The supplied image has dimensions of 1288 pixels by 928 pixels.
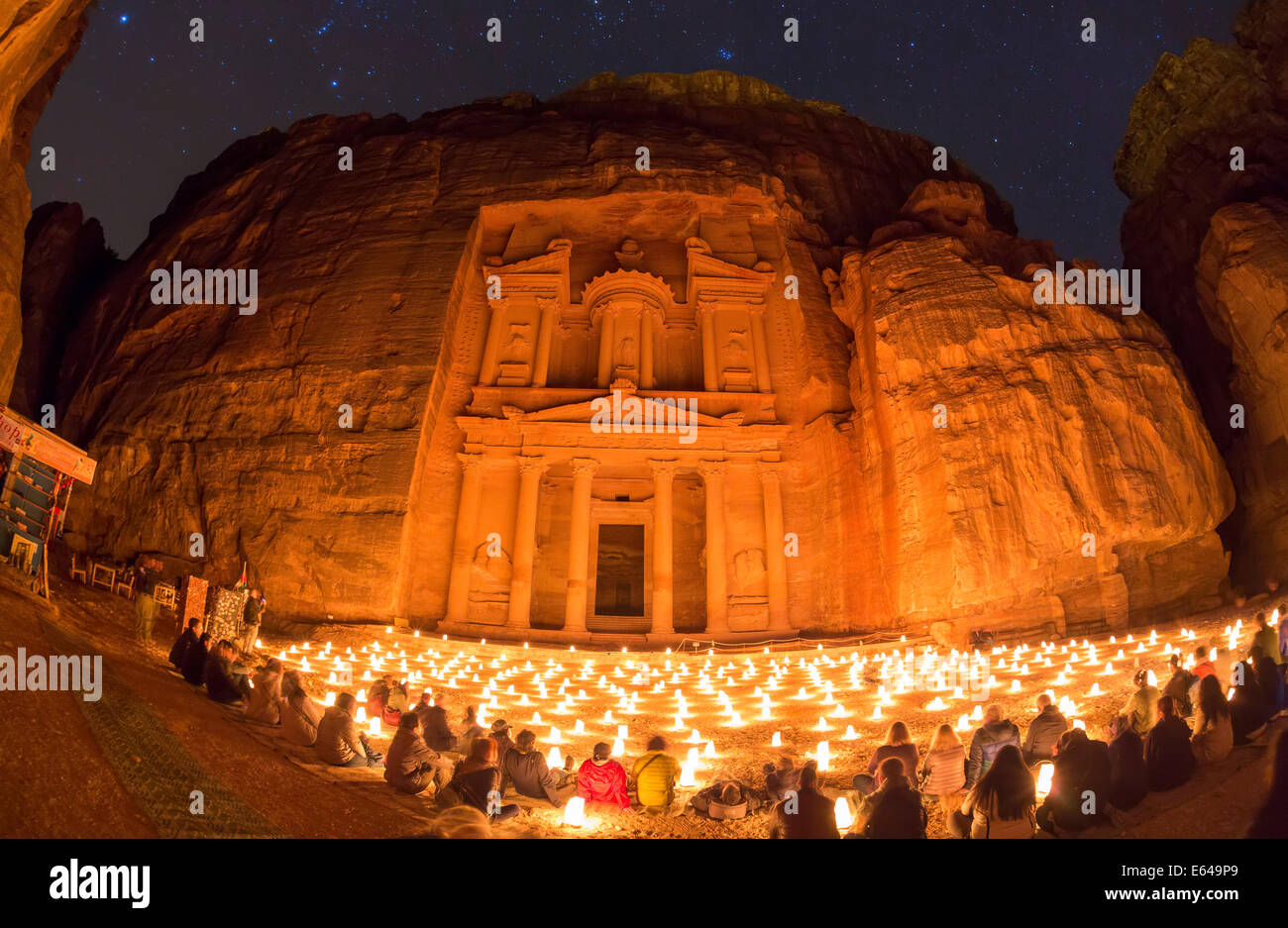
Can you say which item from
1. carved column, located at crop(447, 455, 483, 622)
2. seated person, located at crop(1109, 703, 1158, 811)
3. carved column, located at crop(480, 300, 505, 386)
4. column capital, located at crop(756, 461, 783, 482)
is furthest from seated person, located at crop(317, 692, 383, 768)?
carved column, located at crop(480, 300, 505, 386)

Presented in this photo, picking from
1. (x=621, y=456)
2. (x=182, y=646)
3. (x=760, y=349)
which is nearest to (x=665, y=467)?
(x=621, y=456)

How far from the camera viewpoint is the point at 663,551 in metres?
26.6

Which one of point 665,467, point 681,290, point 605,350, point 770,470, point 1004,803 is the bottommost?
point 1004,803

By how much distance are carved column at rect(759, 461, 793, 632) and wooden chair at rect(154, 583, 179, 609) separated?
16475 mm

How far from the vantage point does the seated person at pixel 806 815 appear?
659 centimetres

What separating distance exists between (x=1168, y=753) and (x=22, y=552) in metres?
14.6

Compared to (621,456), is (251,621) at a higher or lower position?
lower

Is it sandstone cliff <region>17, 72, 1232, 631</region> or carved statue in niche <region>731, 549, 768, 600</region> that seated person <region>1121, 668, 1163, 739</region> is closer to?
sandstone cliff <region>17, 72, 1232, 631</region>

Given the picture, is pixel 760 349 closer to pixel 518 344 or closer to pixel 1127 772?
pixel 518 344

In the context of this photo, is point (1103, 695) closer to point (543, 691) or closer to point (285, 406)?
point (543, 691)

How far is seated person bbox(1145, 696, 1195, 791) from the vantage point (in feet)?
24.3

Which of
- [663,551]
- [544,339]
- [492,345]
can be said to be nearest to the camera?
[663,551]
